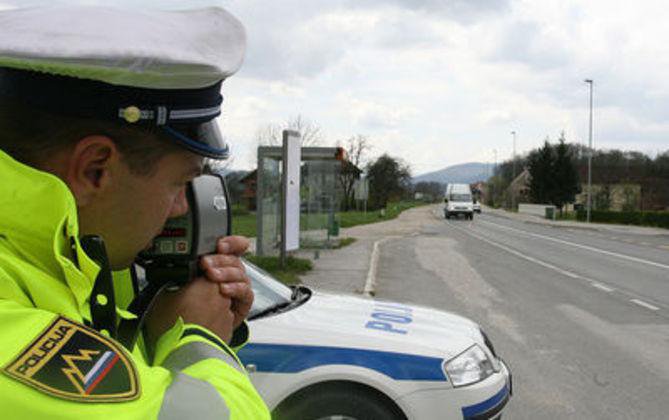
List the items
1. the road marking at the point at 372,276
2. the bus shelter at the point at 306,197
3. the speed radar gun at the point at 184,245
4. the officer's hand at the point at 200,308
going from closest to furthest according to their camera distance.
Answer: the officer's hand at the point at 200,308
the speed radar gun at the point at 184,245
the road marking at the point at 372,276
the bus shelter at the point at 306,197

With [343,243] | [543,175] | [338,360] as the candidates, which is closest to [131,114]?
[338,360]

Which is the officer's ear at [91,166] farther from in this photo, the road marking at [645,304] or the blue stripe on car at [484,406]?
the road marking at [645,304]

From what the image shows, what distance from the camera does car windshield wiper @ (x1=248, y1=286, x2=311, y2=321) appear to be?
3.97 meters

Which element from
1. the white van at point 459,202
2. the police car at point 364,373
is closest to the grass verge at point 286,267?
the police car at point 364,373

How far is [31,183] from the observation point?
0.90 m

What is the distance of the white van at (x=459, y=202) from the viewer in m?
50.6

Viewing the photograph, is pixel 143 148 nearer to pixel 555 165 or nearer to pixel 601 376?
pixel 601 376

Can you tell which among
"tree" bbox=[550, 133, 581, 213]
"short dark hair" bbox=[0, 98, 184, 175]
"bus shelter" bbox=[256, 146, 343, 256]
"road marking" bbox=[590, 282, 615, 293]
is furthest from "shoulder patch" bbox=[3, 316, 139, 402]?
"tree" bbox=[550, 133, 581, 213]

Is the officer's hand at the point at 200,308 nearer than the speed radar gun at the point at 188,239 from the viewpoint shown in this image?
Yes

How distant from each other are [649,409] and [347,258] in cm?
1195

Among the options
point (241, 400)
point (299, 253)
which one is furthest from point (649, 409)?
point (299, 253)

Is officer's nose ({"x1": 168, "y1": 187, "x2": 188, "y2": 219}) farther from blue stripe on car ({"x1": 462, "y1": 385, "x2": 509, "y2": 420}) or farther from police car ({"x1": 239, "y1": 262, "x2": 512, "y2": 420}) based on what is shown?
blue stripe on car ({"x1": 462, "y1": 385, "x2": 509, "y2": 420})

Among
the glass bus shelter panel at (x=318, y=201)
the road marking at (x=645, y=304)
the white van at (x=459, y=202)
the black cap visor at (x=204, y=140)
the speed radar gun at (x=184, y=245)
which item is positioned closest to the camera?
the black cap visor at (x=204, y=140)

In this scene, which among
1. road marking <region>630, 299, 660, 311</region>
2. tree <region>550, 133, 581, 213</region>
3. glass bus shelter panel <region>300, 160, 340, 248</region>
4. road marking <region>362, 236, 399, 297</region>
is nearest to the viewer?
road marking <region>630, 299, 660, 311</region>
